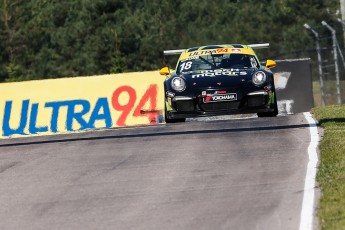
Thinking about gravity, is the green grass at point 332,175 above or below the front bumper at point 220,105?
below

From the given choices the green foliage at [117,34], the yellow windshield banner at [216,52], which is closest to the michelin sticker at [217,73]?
the yellow windshield banner at [216,52]

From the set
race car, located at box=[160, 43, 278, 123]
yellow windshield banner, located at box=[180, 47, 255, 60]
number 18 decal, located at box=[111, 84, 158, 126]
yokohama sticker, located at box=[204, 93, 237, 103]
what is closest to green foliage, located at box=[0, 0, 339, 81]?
number 18 decal, located at box=[111, 84, 158, 126]

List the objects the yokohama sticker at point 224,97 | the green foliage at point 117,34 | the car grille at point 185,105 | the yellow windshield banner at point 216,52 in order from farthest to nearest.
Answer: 1. the green foliage at point 117,34
2. the yellow windshield banner at point 216,52
3. the car grille at point 185,105
4. the yokohama sticker at point 224,97

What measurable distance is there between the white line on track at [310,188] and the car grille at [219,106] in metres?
3.34

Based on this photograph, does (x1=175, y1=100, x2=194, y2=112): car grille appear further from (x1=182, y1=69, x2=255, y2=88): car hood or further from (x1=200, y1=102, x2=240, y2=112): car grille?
(x1=182, y1=69, x2=255, y2=88): car hood

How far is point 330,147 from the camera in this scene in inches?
584

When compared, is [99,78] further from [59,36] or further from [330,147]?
[59,36]

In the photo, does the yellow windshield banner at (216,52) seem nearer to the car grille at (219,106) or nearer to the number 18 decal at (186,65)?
the number 18 decal at (186,65)

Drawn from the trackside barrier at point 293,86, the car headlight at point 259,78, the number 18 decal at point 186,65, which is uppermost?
the number 18 decal at point 186,65

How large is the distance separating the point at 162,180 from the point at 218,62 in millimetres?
9088

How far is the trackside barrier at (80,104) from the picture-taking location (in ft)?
92.4

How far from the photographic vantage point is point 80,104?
2842cm

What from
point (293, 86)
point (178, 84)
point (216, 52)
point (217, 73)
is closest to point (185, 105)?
point (178, 84)

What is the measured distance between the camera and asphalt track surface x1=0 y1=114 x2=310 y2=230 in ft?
34.6
